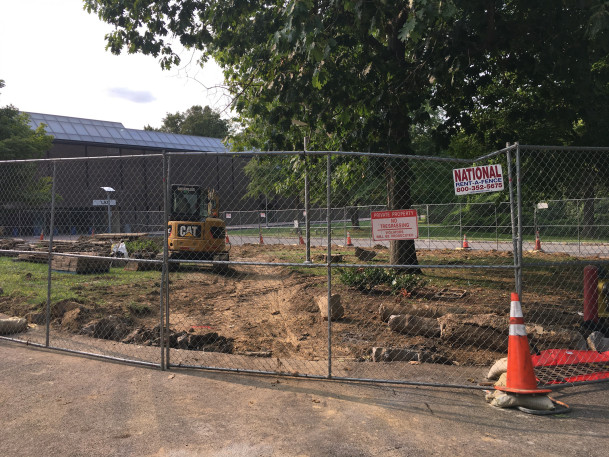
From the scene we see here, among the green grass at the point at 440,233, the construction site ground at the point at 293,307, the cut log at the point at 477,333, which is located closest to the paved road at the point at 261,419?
the construction site ground at the point at 293,307

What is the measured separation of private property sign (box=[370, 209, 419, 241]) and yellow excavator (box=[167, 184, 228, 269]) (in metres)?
9.48

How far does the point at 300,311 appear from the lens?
10.2m

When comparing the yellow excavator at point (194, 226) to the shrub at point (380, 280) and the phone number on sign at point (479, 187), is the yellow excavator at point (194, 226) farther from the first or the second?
the phone number on sign at point (479, 187)

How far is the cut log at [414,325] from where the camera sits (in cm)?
755

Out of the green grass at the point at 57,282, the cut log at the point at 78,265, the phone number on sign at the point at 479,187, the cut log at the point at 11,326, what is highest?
the phone number on sign at the point at 479,187

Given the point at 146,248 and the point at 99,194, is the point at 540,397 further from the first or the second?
the point at 99,194

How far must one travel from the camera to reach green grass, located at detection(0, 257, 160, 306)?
11289mm

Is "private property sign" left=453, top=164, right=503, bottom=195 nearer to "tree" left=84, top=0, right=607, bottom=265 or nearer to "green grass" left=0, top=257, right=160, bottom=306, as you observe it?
"tree" left=84, top=0, right=607, bottom=265

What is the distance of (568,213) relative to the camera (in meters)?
20.8

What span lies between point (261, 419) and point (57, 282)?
432 inches

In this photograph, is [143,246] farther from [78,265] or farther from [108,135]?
[108,135]

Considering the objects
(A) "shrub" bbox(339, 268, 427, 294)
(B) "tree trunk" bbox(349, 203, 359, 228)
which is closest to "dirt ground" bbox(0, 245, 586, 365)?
(A) "shrub" bbox(339, 268, 427, 294)

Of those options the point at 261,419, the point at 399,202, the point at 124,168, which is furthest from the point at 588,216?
the point at 124,168

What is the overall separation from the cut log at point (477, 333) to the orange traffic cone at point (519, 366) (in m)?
2.04
